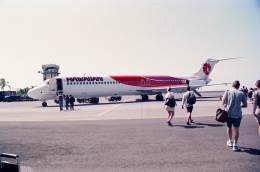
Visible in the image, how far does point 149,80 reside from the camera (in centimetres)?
3606

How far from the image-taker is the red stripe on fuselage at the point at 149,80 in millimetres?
34375

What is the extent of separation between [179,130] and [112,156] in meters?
4.33

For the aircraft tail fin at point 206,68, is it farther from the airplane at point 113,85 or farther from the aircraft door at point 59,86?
the aircraft door at point 59,86

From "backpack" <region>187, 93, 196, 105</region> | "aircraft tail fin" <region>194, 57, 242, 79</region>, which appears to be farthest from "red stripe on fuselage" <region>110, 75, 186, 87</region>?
"backpack" <region>187, 93, 196, 105</region>

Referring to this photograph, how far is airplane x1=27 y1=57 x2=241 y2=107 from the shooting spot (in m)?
30.4

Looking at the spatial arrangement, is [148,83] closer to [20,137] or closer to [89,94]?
[89,94]

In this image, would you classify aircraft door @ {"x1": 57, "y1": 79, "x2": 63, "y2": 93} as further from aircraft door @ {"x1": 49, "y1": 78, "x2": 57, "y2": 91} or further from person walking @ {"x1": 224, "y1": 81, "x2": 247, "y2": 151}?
person walking @ {"x1": 224, "y1": 81, "x2": 247, "y2": 151}

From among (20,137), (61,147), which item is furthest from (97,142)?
(20,137)

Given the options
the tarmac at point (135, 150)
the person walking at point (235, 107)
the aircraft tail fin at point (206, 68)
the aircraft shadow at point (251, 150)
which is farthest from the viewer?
the aircraft tail fin at point (206, 68)

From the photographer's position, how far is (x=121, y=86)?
34000 millimetres

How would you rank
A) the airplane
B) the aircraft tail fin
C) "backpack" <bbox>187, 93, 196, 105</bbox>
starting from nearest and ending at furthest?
"backpack" <bbox>187, 93, 196, 105</bbox>
the airplane
the aircraft tail fin

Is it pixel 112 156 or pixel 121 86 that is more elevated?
pixel 121 86

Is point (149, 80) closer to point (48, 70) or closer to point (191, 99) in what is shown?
point (191, 99)

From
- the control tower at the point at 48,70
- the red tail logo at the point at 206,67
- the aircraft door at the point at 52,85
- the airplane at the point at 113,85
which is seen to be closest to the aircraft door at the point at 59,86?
the airplane at the point at 113,85
